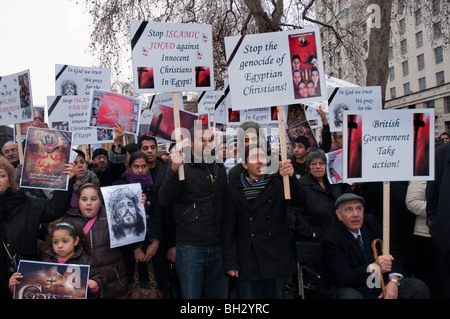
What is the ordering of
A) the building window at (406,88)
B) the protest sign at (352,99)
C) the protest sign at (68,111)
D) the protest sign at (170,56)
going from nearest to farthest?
the protest sign at (170,56) < the protest sign at (352,99) < the protest sign at (68,111) < the building window at (406,88)

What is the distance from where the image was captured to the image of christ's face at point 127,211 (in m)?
3.23

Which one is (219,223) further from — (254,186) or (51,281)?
(51,281)

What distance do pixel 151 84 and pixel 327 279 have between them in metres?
2.35

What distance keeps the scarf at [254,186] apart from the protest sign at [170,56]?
112 cm

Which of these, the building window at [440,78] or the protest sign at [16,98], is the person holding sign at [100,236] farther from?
the building window at [440,78]

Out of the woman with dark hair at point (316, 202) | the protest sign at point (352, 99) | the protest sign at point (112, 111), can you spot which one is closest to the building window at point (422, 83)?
the protest sign at point (352, 99)

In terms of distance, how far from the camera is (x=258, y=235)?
307cm

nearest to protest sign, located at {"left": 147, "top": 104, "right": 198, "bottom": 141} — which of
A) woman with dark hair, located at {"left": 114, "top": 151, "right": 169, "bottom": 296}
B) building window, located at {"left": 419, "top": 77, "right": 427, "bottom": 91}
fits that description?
woman with dark hair, located at {"left": 114, "top": 151, "right": 169, "bottom": 296}

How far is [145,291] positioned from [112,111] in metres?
2.22

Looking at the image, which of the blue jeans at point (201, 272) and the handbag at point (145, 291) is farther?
the handbag at point (145, 291)

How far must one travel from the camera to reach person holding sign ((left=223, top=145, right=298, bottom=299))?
303cm

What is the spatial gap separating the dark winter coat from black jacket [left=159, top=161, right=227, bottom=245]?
550mm

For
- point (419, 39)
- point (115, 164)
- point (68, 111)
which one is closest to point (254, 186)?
point (115, 164)
